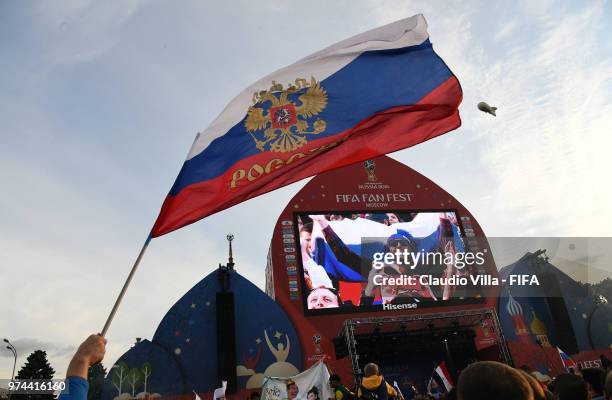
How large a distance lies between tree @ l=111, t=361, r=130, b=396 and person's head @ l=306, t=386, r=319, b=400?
9.01 metres

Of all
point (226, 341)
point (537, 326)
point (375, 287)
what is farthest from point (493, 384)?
point (537, 326)

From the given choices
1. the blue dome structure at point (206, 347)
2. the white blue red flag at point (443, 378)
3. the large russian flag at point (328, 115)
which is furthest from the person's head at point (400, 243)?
the large russian flag at point (328, 115)

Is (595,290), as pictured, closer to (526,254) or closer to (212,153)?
Answer: (526,254)

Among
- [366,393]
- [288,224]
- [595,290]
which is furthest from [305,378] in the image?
[595,290]

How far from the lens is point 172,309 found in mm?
18297

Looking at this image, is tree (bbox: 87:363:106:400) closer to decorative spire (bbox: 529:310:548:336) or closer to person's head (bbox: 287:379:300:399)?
person's head (bbox: 287:379:300:399)

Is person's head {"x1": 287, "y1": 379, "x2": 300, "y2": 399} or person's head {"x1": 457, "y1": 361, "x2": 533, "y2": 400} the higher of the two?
person's head {"x1": 457, "y1": 361, "x2": 533, "y2": 400}

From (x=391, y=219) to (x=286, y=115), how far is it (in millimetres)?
16923

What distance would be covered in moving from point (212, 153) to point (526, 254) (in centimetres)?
2012

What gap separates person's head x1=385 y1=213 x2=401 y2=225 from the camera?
21438mm

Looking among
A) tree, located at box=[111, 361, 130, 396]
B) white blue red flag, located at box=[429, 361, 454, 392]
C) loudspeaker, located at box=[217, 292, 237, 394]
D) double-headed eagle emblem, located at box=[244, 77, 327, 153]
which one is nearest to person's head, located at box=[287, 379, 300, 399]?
white blue red flag, located at box=[429, 361, 454, 392]

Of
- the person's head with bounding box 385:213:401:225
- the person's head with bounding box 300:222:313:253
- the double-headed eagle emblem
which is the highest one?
the person's head with bounding box 385:213:401:225

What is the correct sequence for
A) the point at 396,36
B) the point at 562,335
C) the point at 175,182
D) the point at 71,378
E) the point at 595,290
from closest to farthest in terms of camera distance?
the point at 71,378, the point at 175,182, the point at 396,36, the point at 562,335, the point at 595,290

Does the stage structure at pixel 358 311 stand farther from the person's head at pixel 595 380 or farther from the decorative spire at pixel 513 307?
the person's head at pixel 595 380
